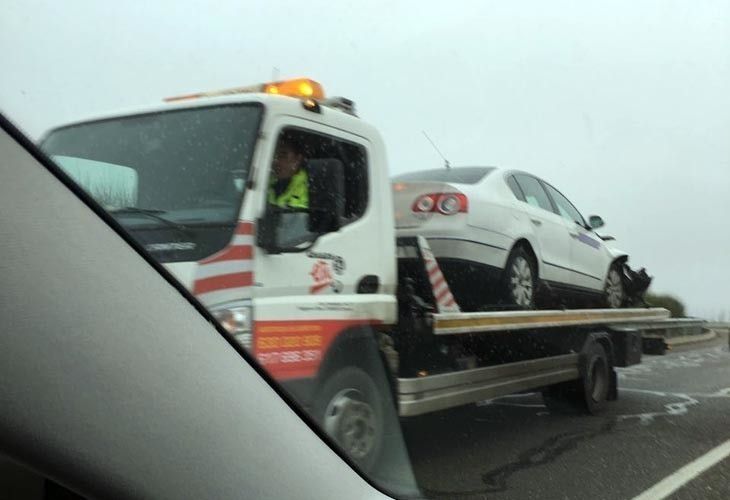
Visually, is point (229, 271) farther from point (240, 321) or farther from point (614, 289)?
point (614, 289)

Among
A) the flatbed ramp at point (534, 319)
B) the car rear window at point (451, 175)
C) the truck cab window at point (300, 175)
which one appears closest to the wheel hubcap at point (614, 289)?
the flatbed ramp at point (534, 319)

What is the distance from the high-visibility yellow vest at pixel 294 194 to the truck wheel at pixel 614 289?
8.27 feet

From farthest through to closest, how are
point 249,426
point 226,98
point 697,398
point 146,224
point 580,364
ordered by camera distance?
1. point 697,398
2. point 580,364
3. point 226,98
4. point 146,224
5. point 249,426

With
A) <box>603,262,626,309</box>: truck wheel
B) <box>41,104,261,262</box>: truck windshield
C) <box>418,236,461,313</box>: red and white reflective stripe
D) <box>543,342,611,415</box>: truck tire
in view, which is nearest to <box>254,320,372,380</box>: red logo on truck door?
<box>41,104,261,262</box>: truck windshield

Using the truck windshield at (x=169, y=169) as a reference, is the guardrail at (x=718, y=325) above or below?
below

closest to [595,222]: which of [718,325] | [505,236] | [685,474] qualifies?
[505,236]

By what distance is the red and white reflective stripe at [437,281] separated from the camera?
445cm

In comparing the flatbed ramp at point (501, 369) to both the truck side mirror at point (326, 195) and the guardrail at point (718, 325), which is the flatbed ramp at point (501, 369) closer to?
the guardrail at point (718, 325)

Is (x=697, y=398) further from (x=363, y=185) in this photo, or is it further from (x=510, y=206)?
(x=363, y=185)

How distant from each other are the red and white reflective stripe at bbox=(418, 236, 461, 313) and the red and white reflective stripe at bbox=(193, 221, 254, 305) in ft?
4.84

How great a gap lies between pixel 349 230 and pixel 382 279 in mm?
366

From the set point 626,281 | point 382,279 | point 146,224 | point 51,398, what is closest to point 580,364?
point 626,281

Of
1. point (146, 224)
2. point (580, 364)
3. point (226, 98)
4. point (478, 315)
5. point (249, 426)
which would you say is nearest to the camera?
point (249, 426)

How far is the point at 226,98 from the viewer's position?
2.76m
